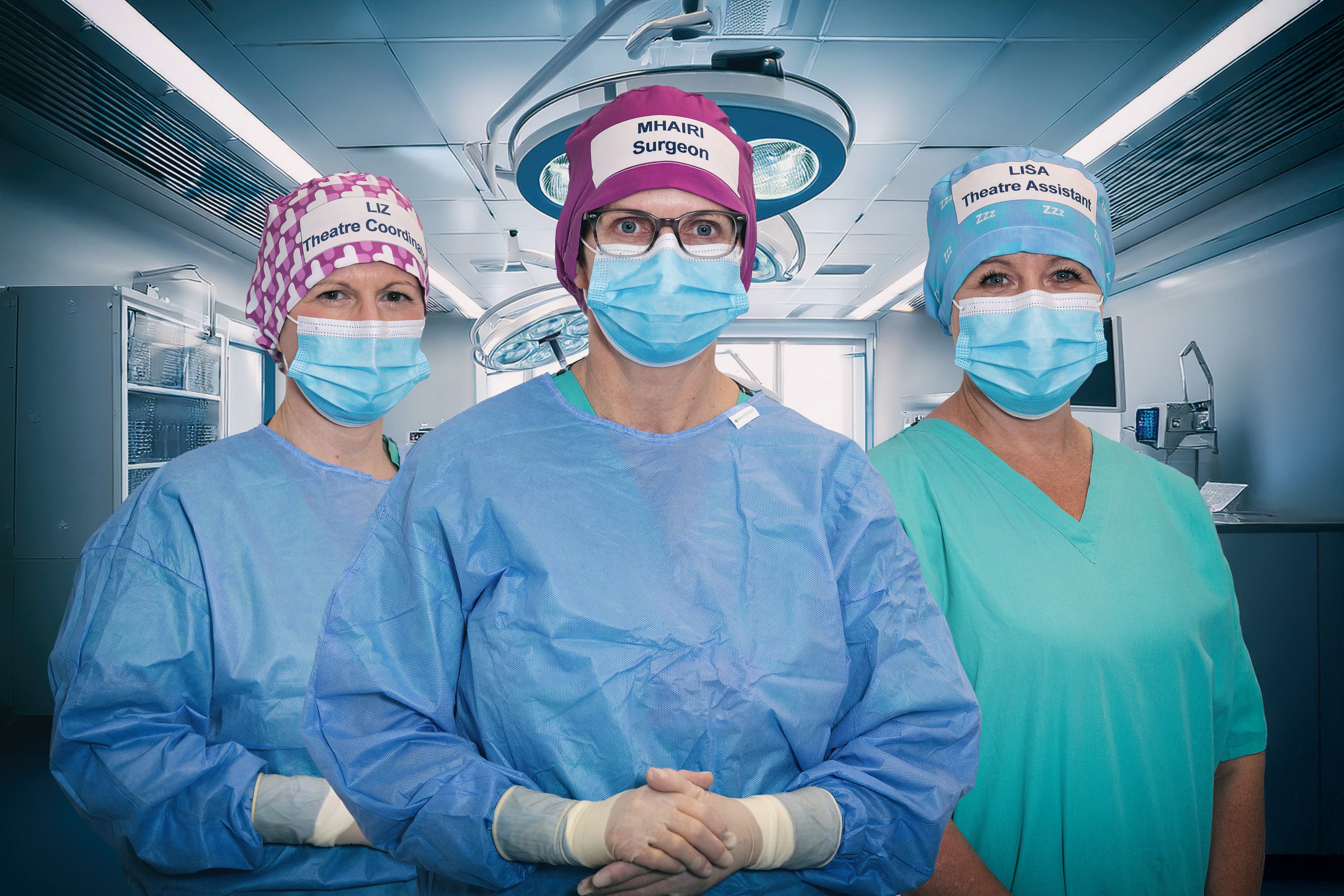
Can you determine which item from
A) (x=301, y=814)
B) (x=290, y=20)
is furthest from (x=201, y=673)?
(x=290, y=20)

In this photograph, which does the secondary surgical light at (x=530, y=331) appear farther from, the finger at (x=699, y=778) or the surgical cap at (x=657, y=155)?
the finger at (x=699, y=778)

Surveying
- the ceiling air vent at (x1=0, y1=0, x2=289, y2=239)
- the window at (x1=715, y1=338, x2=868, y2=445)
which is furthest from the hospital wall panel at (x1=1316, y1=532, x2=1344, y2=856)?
the window at (x1=715, y1=338, x2=868, y2=445)

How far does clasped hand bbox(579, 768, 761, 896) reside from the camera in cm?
70

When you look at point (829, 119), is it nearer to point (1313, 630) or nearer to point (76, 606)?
point (76, 606)

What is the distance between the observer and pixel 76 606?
3.63 feet

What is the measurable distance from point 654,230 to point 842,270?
6177mm

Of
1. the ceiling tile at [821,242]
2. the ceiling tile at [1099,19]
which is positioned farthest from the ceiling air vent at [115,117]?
the ceiling tile at [821,242]

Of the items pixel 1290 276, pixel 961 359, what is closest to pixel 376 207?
pixel 961 359

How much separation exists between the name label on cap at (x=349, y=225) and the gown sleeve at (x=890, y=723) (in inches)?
39.6

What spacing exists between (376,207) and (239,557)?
0.69 metres

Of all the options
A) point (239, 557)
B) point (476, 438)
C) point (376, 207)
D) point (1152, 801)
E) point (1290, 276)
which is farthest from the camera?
point (1290, 276)

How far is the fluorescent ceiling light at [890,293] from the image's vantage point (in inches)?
269

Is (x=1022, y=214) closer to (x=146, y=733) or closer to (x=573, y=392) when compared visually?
(x=573, y=392)

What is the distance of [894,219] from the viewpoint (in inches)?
208
